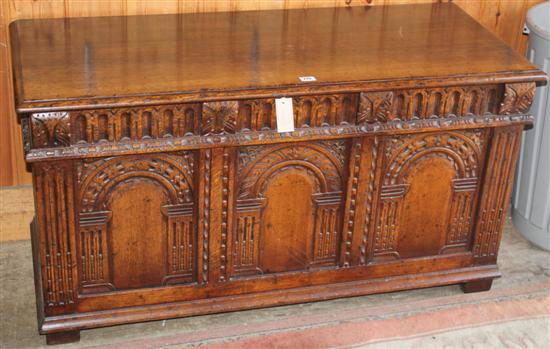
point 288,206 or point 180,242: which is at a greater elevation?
point 288,206

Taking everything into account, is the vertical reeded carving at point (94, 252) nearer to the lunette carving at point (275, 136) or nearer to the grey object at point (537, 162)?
the lunette carving at point (275, 136)

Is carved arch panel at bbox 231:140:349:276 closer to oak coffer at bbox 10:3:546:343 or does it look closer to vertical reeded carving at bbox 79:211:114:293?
oak coffer at bbox 10:3:546:343

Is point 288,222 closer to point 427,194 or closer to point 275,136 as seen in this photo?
point 275,136

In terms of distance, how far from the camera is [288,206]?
281 cm

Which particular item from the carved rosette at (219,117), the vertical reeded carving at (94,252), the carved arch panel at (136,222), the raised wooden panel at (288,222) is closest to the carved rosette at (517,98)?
the raised wooden panel at (288,222)

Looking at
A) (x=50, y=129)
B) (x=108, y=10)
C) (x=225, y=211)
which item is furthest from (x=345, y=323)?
(x=108, y=10)

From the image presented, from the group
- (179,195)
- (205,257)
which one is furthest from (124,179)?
(205,257)

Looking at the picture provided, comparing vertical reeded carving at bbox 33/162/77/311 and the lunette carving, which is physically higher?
the lunette carving

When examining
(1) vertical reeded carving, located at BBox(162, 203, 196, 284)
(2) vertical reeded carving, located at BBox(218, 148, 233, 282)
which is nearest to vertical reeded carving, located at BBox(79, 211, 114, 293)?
(1) vertical reeded carving, located at BBox(162, 203, 196, 284)

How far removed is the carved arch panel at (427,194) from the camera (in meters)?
2.85

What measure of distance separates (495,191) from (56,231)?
1398mm

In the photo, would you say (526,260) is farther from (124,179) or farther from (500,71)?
(124,179)

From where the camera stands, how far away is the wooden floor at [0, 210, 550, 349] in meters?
2.90

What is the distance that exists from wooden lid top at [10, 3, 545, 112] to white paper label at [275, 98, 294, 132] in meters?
0.03
